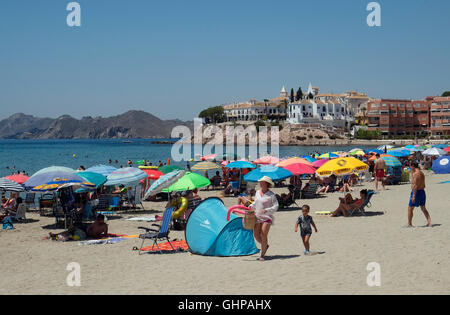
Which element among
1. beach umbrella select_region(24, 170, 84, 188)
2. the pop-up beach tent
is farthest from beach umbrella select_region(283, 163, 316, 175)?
the pop-up beach tent

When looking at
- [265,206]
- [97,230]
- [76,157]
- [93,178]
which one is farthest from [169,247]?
[76,157]

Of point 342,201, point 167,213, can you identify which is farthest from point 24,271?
point 342,201

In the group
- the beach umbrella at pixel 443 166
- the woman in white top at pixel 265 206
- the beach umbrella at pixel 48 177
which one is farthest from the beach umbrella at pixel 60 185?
the beach umbrella at pixel 443 166

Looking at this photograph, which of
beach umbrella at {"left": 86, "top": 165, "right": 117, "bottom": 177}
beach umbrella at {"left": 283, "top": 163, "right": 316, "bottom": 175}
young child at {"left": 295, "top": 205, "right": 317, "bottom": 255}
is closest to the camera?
young child at {"left": 295, "top": 205, "right": 317, "bottom": 255}

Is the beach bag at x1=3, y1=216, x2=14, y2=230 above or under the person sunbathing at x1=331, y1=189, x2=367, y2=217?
under

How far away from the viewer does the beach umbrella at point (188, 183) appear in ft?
44.0

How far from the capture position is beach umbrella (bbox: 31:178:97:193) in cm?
1297

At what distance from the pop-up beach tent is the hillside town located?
106 meters

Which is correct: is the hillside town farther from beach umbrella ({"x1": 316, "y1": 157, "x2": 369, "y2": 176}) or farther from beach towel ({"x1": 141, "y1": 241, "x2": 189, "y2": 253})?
beach towel ({"x1": 141, "y1": 241, "x2": 189, "y2": 253})

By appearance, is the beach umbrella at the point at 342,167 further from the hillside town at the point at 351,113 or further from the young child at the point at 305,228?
the hillside town at the point at 351,113

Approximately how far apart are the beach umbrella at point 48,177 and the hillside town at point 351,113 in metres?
103

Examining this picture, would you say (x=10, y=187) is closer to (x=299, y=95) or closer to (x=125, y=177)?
(x=125, y=177)

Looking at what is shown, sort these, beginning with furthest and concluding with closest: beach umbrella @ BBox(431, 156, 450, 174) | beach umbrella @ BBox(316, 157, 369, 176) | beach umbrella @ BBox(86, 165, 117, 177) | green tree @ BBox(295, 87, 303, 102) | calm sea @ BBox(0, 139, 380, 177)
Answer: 1. green tree @ BBox(295, 87, 303, 102)
2. calm sea @ BBox(0, 139, 380, 177)
3. beach umbrella @ BBox(431, 156, 450, 174)
4. beach umbrella @ BBox(86, 165, 117, 177)
5. beach umbrella @ BBox(316, 157, 369, 176)

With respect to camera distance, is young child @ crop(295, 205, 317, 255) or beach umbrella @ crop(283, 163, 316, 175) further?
beach umbrella @ crop(283, 163, 316, 175)
